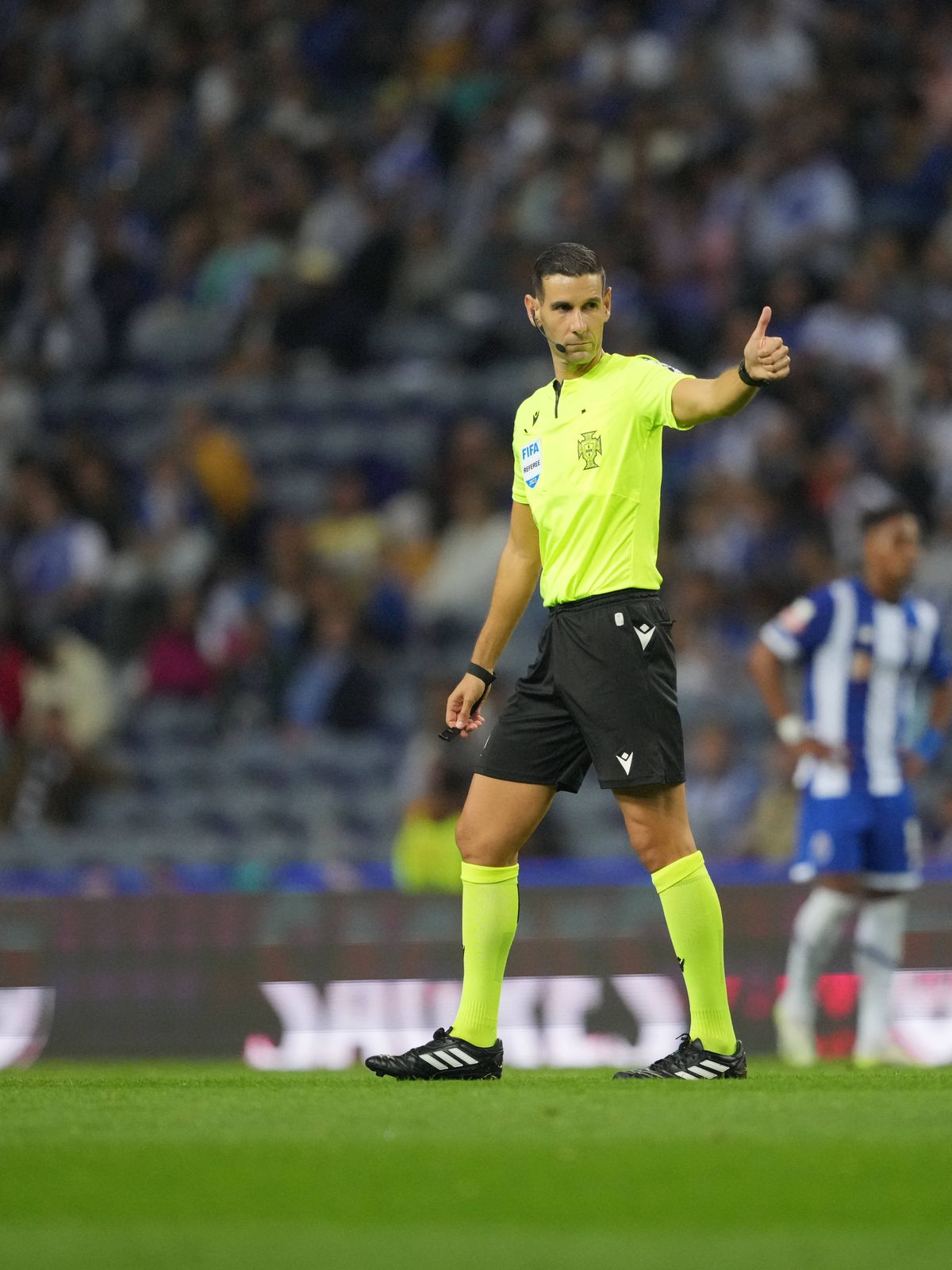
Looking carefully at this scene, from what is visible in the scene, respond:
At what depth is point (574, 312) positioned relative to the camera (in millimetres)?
5488

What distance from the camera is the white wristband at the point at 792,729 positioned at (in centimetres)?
816

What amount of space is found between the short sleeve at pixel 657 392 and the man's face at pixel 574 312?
152 mm

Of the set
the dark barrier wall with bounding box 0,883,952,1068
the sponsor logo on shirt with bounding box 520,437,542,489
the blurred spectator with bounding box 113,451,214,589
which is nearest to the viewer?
the sponsor logo on shirt with bounding box 520,437,542,489

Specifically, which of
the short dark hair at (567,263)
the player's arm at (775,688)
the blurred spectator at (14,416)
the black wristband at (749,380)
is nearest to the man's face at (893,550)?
the player's arm at (775,688)

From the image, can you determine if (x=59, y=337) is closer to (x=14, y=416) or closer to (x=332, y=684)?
(x=14, y=416)

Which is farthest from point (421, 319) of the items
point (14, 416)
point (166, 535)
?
point (14, 416)

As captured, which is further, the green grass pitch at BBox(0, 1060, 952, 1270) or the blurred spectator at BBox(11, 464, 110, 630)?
the blurred spectator at BBox(11, 464, 110, 630)

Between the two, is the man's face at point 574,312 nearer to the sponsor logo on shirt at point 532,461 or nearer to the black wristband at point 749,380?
the sponsor logo on shirt at point 532,461

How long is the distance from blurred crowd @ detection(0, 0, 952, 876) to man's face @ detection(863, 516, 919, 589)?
94.7 inches

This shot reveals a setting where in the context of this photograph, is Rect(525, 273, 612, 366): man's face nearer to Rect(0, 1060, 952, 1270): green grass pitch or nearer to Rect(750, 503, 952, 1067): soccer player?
Rect(0, 1060, 952, 1270): green grass pitch

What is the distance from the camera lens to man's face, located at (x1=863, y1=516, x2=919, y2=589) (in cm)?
807

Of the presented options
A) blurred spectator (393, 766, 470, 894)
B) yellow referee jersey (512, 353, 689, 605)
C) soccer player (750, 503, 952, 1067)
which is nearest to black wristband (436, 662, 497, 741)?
yellow referee jersey (512, 353, 689, 605)

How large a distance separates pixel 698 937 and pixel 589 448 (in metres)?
1.25

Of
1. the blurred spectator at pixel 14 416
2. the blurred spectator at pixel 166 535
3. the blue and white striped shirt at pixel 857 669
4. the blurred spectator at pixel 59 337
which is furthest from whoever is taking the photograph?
the blurred spectator at pixel 59 337
